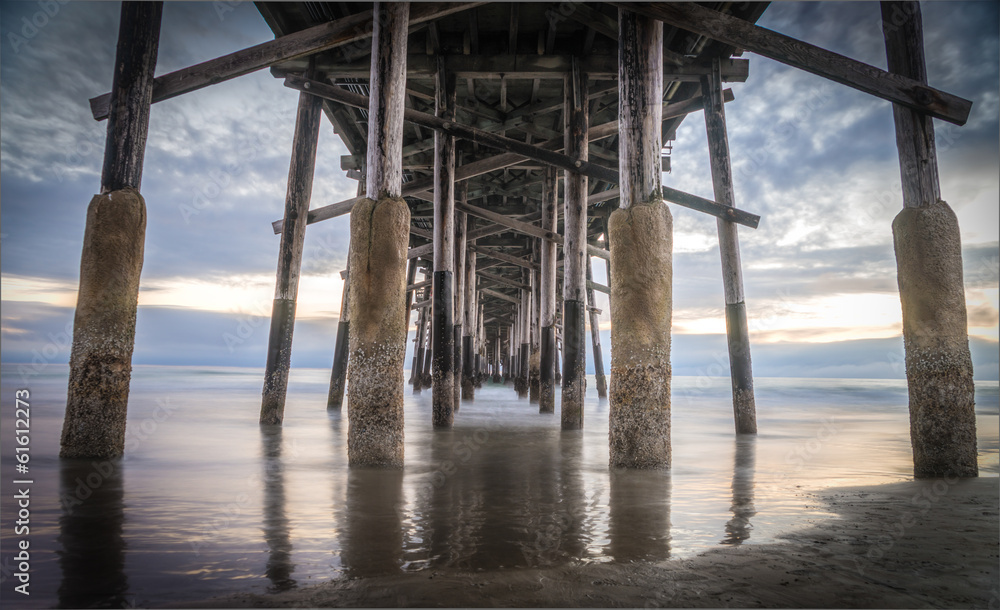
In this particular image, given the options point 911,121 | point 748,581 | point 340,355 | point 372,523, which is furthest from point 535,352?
point 748,581

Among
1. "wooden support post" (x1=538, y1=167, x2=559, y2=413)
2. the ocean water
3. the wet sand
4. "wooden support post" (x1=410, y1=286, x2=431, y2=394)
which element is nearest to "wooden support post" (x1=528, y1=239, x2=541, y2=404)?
"wooden support post" (x1=538, y1=167, x2=559, y2=413)

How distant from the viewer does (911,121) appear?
4074 mm

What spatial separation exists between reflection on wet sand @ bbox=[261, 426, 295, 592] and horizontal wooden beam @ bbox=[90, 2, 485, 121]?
375 centimetres

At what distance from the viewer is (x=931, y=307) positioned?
3.82 m

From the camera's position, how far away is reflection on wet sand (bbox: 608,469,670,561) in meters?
2.16

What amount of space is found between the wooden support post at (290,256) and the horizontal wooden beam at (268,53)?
4.95ft

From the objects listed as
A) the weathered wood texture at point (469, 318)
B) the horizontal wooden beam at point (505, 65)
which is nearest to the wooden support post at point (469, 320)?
the weathered wood texture at point (469, 318)

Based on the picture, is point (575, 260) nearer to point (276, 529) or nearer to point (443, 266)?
point (443, 266)

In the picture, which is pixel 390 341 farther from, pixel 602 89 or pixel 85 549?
pixel 602 89

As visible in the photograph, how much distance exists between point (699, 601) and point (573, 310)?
5.80 m

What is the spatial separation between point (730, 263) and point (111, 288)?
686 centimetres

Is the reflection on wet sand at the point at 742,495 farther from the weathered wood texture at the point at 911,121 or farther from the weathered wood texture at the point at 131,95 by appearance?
the weathered wood texture at the point at 131,95

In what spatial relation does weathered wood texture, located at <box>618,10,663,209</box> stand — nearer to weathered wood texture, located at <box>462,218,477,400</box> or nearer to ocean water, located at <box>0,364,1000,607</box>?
ocean water, located at <box>0,364,1000,607</box>

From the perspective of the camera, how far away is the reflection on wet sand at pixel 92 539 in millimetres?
1708
